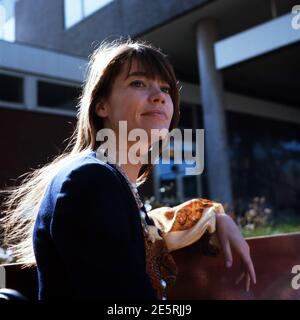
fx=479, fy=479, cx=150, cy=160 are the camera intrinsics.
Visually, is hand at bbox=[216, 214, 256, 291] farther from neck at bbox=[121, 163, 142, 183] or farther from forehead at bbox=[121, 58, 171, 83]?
forehead at bbox=[121, 58, 171, 83]

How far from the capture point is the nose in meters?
1.51

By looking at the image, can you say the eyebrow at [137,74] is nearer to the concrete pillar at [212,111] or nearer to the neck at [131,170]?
the neck at [131,170]

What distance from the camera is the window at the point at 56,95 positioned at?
36.8ft

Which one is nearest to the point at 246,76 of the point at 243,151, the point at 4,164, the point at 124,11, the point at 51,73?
the point at 243,151

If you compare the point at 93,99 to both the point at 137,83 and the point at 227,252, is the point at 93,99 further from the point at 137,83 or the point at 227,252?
the point at 227,252

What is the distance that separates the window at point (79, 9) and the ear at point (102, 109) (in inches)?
554

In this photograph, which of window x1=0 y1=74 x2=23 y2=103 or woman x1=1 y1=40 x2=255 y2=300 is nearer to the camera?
woman x1=1 y1=40 x2=255 y2=300

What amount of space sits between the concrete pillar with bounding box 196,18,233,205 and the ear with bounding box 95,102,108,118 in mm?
11249

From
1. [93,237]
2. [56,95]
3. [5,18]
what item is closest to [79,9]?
[56,95]

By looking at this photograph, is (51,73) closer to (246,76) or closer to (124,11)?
(124,11)

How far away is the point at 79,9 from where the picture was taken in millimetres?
15781

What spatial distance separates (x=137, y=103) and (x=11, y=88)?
10046mm

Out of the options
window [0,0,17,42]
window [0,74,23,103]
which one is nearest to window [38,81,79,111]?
window [0,74,23,103]

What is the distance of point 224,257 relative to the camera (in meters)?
1.61
